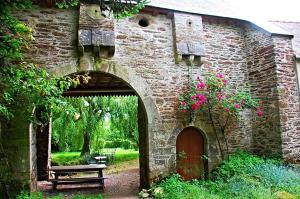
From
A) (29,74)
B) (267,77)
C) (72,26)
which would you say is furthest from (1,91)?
(267,77)

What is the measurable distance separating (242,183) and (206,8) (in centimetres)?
496

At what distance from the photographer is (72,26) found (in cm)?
717

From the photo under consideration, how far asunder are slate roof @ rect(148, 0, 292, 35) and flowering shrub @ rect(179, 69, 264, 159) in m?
1.69

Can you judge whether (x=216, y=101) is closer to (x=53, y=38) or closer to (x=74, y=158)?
(x=53, y=38)

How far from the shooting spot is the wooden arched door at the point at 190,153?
26.1 ft

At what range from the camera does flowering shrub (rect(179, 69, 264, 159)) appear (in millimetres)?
7715

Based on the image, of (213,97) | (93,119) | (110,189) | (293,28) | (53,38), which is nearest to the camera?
(53,38)

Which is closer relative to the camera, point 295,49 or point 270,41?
point 270,41

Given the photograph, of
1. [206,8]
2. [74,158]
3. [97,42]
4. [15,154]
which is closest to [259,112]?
[206,8]

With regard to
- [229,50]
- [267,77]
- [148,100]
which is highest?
[229,50]

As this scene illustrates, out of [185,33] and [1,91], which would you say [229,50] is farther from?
[1,91]

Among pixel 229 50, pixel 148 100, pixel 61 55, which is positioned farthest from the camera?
pixel 229 50

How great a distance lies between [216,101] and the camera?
7.83 metres

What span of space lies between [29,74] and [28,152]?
2084 millimetres
